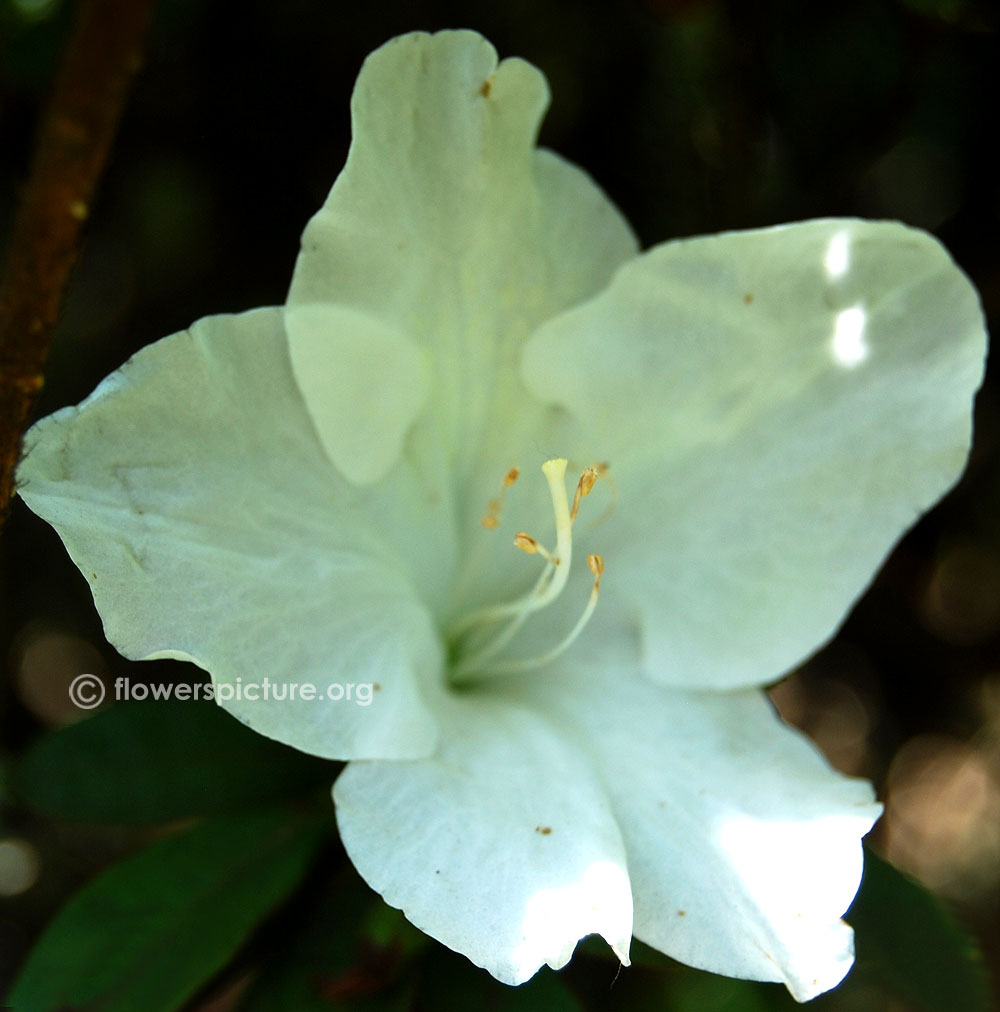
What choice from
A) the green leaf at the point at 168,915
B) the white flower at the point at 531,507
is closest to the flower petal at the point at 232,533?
the white flower at the point at 531,507

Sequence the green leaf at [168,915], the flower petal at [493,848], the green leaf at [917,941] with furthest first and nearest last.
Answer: the green leaf at [917,941] → the green leaf at [168,915] → the flower petal at [493,848]

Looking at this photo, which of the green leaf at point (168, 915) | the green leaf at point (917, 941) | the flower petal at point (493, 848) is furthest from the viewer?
the green leaf at point (917, 941)

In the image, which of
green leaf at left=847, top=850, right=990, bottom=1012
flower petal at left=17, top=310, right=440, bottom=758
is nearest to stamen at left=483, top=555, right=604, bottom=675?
flower petal at left=17, top=310, right=440, bottom=758

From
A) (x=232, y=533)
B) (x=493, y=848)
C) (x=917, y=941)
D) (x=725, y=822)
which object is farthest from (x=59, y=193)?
(x=917, y=941)

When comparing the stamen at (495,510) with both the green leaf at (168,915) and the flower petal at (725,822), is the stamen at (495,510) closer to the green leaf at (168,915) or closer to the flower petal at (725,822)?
the flower petal at (725,822)

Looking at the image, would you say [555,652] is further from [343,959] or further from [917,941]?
[917,941]

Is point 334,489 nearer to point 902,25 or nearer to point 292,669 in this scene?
point 292,669

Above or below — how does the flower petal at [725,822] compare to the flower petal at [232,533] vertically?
below
